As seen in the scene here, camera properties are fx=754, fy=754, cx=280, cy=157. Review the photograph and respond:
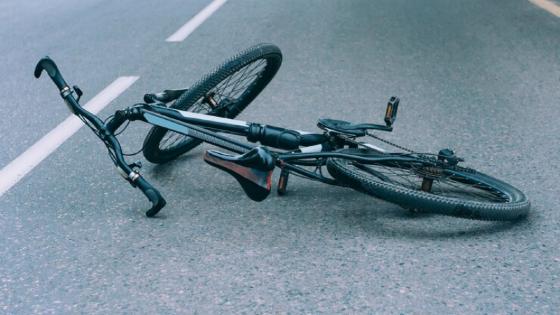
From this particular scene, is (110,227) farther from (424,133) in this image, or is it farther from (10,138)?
(424,133)

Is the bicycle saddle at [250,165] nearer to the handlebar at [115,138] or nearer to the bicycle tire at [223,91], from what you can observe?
the handlebar at [115,138]

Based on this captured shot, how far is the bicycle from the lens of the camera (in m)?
3.35

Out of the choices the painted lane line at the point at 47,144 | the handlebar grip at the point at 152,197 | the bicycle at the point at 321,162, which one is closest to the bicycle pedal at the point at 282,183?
the bicycle at the point at 321,162

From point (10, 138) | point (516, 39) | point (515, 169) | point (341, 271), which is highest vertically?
point (516, 39)

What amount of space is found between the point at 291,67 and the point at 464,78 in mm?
1549

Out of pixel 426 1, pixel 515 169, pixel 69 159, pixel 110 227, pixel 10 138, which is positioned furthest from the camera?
pixel 426 1

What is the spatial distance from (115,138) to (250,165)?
34.5 inches

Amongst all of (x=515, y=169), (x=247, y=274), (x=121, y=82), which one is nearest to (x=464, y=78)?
(x=515, y=169)

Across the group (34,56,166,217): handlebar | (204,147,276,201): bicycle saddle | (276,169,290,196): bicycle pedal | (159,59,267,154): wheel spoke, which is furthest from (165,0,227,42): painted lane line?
(204,147,276,201): bicycle saddle

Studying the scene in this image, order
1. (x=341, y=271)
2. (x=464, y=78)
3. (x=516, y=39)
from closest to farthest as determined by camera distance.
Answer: (x=341, y=271) → (x=464, y=78) → (x=516, y=39)

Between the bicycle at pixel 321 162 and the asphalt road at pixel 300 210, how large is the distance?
0.14 meters

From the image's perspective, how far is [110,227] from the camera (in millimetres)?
3611

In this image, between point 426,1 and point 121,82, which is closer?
point 121,82

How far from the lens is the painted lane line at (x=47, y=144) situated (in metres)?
4.34
